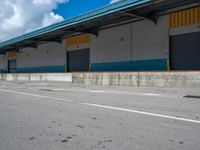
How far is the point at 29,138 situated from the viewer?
5238 millimetres

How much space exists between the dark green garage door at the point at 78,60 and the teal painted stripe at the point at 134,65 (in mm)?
1968

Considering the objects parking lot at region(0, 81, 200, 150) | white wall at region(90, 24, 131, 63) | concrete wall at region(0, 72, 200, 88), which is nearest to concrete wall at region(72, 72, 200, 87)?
concrete wall at region(0, 72, 200, 88)

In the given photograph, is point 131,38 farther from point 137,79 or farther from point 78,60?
point 78,60

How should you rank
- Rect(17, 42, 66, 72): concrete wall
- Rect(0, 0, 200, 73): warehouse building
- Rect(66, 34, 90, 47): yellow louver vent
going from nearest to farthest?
1. Rect(0, 0, 200, 73): warehouse building
2. Rect(66, 34, 90, 47): yellow louver vent
3. Rect(17, 42, 66, 72): concrete wall

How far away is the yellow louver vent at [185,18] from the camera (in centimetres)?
1919

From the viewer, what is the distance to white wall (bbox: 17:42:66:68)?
118ft

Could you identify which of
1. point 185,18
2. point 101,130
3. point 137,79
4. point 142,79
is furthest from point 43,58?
point 101,130

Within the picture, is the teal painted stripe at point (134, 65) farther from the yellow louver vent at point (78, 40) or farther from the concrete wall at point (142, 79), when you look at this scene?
the concrete wall at point (142, 79)

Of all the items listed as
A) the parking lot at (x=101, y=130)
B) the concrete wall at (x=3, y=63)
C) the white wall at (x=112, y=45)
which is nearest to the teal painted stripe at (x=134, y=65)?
the white wall at (x=112, y=45)

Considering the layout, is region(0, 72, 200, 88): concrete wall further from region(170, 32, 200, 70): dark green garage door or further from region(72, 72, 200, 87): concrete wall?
region(170, 32, 200, 70): dark green garage door

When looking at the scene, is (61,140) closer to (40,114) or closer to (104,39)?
(40,114)

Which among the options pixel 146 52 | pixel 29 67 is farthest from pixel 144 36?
pixel 29 67

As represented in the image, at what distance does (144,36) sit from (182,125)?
1812cm

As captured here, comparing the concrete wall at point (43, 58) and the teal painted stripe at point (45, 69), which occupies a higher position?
the concrete wall at point (43, 58)
